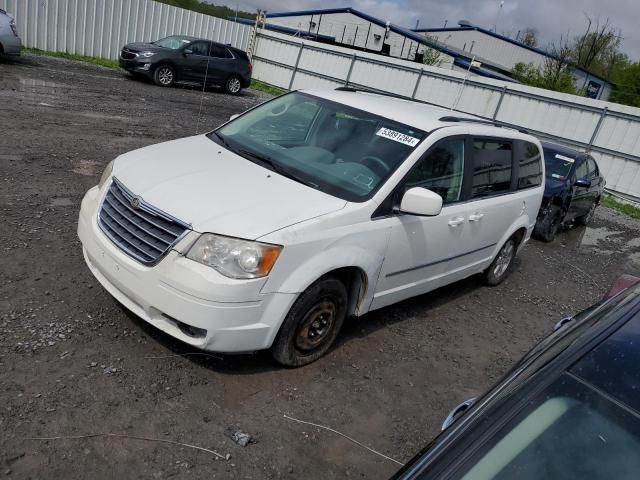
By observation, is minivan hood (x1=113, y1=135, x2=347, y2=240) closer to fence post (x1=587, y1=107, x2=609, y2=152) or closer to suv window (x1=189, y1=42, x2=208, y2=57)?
suv window (x1=189, y1=42, x2=208, y2=57)

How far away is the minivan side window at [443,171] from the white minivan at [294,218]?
0.05 ft

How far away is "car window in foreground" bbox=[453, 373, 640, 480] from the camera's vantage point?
1441 millimetres

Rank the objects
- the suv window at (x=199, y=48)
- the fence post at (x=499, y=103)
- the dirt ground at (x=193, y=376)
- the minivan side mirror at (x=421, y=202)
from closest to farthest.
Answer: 1. the dirt ground at (x=193, y=376)
2. the minivan side mirror at (x=421, y=202)
3. the suv window at (x=199, y=48)
4. the fence post at (x=499, y=103)

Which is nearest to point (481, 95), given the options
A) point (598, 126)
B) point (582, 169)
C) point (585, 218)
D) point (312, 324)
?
point (598, 126)

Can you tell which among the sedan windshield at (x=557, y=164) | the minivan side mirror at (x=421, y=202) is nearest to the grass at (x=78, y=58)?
the sedan windshield at (x=557, y=164)

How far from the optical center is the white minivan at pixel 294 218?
326cm

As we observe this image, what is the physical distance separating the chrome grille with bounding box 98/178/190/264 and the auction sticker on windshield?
1861mm

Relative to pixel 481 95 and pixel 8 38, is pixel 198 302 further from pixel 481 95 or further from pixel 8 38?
pixel 481 95

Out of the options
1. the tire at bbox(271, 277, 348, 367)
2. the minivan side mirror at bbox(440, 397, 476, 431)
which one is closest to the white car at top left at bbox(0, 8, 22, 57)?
the tire at bbox(271, 277, 348, 367)

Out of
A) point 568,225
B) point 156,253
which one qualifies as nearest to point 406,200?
point 156,253

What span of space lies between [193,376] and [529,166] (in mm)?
4332

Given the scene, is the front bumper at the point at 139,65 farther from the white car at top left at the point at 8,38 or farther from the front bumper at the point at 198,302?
the front bumper at the point at 198,302

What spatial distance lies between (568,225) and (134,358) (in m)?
9.51

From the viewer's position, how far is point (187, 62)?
55.4 feet
